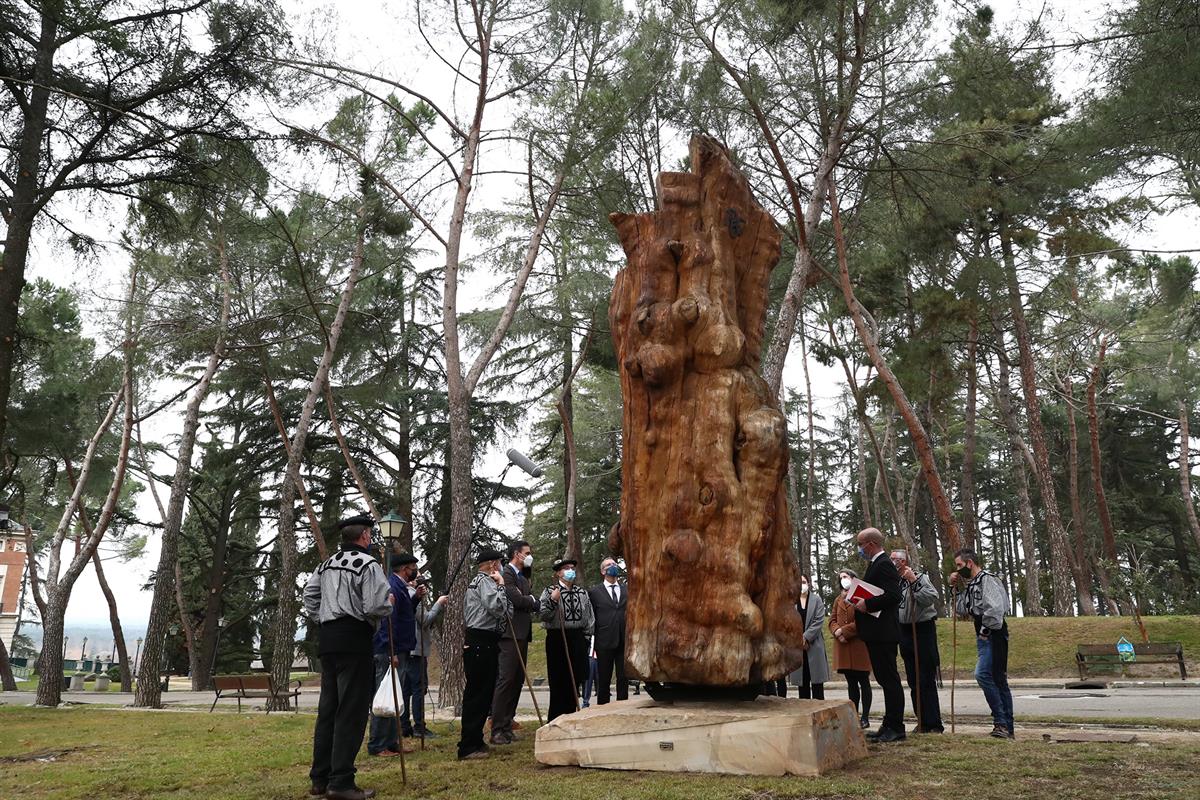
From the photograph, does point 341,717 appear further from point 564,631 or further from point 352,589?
point 564,631

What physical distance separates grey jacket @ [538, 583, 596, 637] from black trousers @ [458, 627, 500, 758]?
3.61 feet

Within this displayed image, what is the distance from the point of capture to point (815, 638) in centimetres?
881

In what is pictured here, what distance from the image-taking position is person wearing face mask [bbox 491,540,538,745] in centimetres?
740

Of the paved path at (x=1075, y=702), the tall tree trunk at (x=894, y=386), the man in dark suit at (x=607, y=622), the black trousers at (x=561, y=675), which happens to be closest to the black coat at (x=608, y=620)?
the man in dark suit at (x=607, y=622)

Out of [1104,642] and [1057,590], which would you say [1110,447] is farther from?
[1104,642]

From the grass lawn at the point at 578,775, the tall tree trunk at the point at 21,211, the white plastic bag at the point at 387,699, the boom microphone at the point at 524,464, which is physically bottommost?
the grass lawn at the point at 578,775

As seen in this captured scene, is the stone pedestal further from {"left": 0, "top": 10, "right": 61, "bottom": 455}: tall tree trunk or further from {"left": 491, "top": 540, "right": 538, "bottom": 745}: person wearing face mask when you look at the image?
{"left": 0, "top": 10, "right": 61, "bottom": 455}: tall tree trunk

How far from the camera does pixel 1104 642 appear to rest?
1752cm

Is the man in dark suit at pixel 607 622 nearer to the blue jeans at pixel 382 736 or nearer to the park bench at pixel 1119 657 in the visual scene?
the blue jeans at pixel 382 736

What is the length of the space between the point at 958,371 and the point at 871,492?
2017cm

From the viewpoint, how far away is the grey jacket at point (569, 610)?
783 cm

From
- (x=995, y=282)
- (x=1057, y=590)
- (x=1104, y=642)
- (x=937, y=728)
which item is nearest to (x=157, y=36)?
(x=937, y=728)

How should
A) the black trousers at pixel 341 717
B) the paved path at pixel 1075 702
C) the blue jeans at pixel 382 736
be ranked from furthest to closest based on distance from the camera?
the paved path at pixel 1075 702
the blue jeans at pixel 382 736
the black trousers at pixel 341 717

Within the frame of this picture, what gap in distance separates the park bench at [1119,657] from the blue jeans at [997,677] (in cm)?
1025
